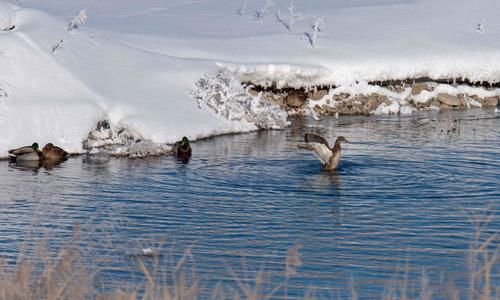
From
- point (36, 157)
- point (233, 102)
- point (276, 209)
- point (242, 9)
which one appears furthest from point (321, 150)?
point (242, 9)

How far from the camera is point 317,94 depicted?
32.8 metres

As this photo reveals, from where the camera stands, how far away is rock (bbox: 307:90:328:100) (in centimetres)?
3272

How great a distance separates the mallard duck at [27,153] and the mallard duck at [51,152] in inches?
4.9

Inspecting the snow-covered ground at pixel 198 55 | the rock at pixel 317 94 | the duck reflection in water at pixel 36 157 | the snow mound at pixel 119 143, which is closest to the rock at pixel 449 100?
the snow-covered ground at pixel 198 55

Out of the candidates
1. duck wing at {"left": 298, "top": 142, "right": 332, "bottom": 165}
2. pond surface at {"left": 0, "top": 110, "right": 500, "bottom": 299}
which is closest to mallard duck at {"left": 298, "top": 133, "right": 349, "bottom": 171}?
duck wing at {"left": 298, "top": 142, "right": 332, "bottom": 165}

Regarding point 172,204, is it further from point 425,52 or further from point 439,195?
point 425,52

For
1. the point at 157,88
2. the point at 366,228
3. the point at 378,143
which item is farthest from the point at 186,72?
the point at 366,228

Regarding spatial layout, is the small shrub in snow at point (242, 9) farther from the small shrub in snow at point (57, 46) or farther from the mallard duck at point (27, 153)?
the mallard duck at point (27, 153)

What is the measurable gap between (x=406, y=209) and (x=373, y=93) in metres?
17.1

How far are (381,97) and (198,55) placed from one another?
20.3ft

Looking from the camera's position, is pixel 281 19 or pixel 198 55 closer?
pixel 198 55

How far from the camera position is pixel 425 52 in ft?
120

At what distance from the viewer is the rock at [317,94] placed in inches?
1288

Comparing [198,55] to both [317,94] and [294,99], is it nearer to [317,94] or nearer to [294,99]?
[294,99]
